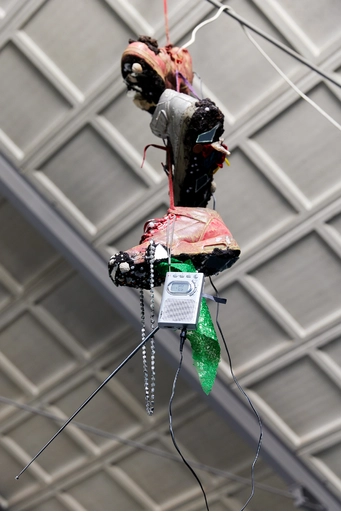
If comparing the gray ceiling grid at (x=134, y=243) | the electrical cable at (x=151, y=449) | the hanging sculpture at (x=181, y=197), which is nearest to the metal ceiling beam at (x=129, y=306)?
the gray ceiling grid at (x=134, y=243)

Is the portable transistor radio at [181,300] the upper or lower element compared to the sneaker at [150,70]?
lower

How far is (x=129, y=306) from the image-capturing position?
6.88m

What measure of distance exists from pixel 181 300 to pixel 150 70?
1276mm

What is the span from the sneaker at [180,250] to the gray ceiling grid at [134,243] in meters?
2.92

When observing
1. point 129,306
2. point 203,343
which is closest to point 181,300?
point 203,343

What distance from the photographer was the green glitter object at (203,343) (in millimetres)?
2881

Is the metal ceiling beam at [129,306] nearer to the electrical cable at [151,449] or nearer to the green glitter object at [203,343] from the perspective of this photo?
the electrical cable at [151,449]

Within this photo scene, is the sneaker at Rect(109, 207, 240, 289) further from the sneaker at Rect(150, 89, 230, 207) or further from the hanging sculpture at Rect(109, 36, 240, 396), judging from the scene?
the sneaker at Rect(150, 89, 230, 207)

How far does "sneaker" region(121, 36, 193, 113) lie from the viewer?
11.6 feet

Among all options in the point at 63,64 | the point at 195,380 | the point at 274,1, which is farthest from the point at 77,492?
the point at 274,1

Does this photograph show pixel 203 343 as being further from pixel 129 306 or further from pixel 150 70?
pixel 129 306

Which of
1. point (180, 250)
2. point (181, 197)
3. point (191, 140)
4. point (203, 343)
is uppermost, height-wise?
point (191, 140)

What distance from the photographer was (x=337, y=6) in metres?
5.48

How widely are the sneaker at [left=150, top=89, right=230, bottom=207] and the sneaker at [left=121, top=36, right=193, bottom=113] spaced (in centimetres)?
17
